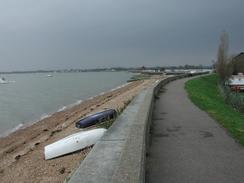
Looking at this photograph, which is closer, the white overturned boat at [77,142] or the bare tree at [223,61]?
the white overturned boat at [77,142]

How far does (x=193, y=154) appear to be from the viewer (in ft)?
24.7

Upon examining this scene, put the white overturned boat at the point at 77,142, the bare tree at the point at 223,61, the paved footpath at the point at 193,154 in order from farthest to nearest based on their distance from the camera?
the bare tree at the point at 223,61
the white overturned boat at the point at 77,142
the paved footpath at the point at 193,154

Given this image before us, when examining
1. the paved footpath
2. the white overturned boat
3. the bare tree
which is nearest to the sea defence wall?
the paved footpath

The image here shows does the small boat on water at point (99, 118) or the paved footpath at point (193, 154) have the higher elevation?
the paved footpath at point (193, 154)

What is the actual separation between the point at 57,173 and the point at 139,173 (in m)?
4.36

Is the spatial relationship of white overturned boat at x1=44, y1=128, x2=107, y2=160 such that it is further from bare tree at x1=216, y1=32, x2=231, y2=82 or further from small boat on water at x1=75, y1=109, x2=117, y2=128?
bare tree at x1=216, y1=32, x2=231, y2=82

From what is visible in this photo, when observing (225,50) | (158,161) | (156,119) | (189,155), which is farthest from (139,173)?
(225,50)

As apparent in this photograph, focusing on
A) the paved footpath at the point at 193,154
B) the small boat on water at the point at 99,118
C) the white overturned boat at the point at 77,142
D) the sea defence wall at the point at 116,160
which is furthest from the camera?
the small boat on water at the point at 99,118

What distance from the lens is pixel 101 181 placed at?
4.87 meters

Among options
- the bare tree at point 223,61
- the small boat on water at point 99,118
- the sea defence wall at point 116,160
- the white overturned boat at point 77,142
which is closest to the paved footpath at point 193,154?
the sea defence wall at point 116,160

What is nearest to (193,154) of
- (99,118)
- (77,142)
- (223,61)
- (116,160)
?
(116,160)

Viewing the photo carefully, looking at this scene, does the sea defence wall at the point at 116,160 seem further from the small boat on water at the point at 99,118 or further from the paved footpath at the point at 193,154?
the small boat on water at the point at 99,118

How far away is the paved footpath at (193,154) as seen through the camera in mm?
6018

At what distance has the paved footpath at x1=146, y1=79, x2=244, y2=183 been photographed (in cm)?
602
